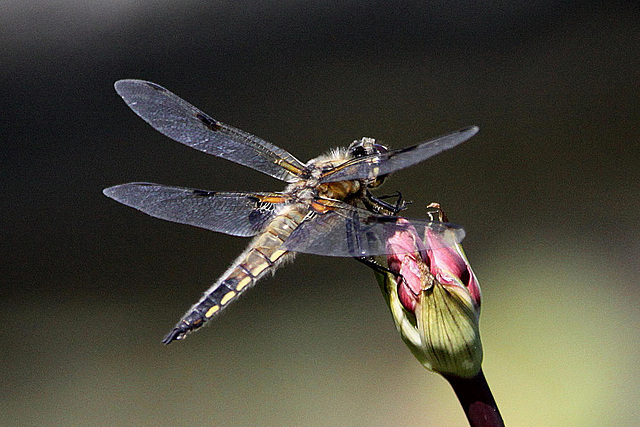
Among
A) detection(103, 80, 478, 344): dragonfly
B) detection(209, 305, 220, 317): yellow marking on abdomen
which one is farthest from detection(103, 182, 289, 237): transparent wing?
detection(209, 305, 220, 317): yellow marking on abdomen

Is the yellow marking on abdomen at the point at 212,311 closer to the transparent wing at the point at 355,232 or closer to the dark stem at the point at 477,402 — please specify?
the transparent wing at the point at 355,232

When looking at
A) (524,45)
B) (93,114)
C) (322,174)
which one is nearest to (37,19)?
(93,114)

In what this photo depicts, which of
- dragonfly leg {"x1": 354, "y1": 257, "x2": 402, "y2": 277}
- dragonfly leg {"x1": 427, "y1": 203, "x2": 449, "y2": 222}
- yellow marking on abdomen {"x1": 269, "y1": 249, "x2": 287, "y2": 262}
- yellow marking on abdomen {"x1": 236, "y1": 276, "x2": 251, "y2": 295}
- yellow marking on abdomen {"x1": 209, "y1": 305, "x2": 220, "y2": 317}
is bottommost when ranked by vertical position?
yellow marking on abdomen {"x1": 209, "y1": 305, "x2": 220, "y2": 317}

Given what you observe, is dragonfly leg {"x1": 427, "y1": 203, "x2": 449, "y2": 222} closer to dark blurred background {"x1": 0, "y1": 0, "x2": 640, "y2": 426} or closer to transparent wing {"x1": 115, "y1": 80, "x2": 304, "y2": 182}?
transparent wing {"x1": 115, "y1": 80, "x2": 304, "y2": 182}

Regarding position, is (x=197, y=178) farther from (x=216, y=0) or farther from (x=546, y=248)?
(x=546, y=248)

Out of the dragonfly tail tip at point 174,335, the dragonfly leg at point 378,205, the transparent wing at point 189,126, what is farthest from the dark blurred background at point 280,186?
the dragonfly tail tip at point 174,335
